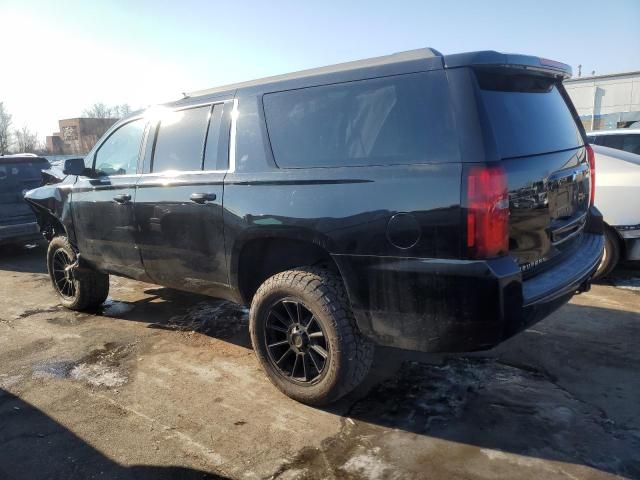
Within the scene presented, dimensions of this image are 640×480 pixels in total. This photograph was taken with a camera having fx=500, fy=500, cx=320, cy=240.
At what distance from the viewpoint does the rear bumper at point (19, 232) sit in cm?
789

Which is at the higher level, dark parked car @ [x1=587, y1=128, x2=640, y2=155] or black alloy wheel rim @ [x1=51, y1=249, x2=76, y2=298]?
dark parked car @ [x1=587, y1=128, x2=640, y2=155]

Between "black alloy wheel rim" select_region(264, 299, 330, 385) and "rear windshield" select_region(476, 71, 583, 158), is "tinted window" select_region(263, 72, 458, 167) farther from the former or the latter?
"black alloy wheel rim" select_region(264, 299, 330, 385)

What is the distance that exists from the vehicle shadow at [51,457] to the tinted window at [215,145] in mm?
1942

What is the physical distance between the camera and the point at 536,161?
8.85 ft

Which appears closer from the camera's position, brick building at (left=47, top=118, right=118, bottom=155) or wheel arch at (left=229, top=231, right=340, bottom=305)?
wheel arch at (left=229, top=231, right=340, bottom=305)

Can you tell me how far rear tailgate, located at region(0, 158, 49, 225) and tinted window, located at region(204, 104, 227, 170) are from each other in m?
6.04

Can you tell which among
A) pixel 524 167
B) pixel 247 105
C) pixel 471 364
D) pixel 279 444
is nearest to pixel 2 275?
pixel 247 105

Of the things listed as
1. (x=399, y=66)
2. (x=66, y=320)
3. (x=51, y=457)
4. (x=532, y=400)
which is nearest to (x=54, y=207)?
(x=66, y=320)

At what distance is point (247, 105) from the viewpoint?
11.3 feet

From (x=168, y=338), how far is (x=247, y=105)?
2267 mm

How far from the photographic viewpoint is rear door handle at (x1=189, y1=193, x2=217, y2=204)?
348 cm

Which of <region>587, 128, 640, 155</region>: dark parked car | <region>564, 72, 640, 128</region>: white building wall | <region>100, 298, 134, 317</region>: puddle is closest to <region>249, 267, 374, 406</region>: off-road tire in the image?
<region>100, 298, 134, 317</region>: puddle

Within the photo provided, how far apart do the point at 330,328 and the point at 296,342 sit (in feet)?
1.14

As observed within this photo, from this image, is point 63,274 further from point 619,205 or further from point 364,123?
point 619,205
